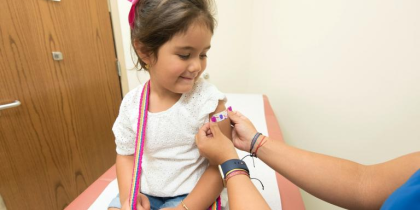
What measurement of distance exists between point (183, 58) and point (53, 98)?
3.82ft

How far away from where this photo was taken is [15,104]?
1.05m

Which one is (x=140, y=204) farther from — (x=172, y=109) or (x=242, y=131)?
(x=242, y=131)

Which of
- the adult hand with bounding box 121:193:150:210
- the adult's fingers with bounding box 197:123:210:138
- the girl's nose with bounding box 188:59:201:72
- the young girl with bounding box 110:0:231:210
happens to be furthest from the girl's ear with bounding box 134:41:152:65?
the adult hand with bounding box 121:193:150:210

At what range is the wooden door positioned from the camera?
1.05 metres

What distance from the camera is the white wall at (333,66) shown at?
903 millimetres

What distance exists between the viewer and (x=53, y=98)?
1.26m

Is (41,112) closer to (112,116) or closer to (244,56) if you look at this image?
(112,116)

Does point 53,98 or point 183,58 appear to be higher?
point 183,58

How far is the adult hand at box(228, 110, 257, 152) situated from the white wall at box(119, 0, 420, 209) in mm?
771

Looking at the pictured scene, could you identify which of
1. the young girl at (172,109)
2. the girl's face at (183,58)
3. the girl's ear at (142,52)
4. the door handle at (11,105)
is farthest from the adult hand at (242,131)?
the door handle at (11,105)

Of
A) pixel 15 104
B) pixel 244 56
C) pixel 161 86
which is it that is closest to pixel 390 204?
pixel 161 86

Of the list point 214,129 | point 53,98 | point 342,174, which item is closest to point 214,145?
point 214,129

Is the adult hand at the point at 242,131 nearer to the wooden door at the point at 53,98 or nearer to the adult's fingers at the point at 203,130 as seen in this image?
the adult's fingers at the point at 203,130

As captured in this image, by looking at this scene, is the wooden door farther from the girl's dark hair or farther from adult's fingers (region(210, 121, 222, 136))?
adult's fingers (region(210, 121, 222, 136))
